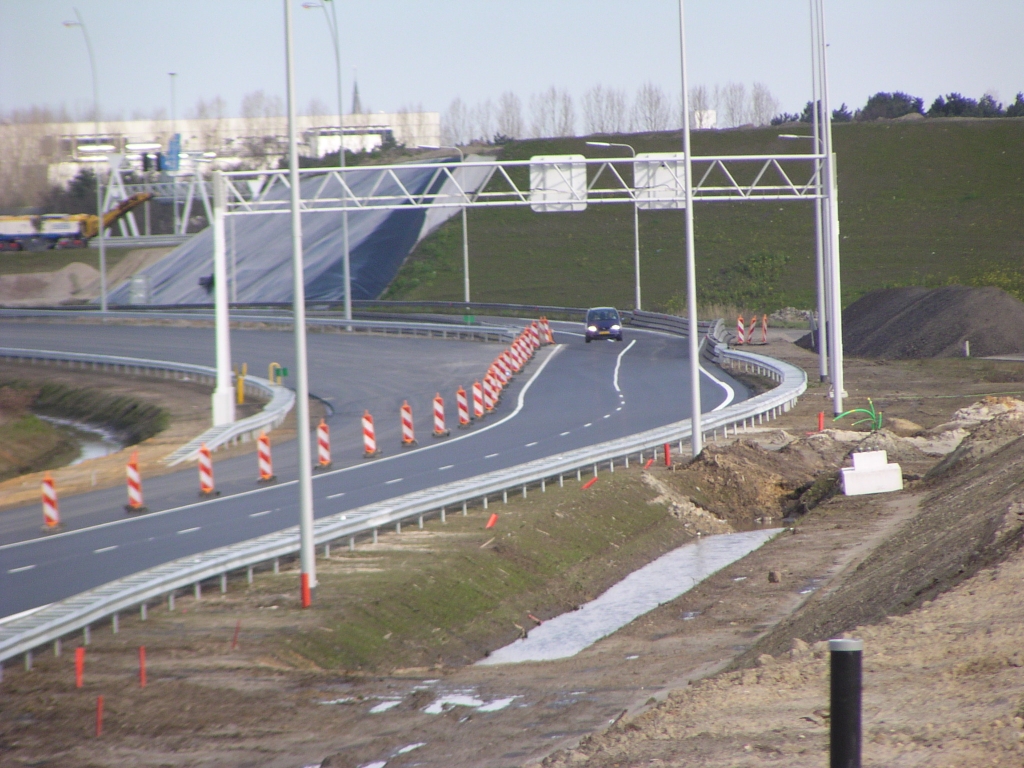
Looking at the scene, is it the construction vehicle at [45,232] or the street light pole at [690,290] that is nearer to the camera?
the street light pole at [690,290]

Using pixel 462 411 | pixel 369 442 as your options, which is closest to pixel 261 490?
pixel 369 442

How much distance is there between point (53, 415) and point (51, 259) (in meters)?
45.8

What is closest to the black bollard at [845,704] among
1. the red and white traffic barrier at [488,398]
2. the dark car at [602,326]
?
the red and white traffic barrier at [488,398]

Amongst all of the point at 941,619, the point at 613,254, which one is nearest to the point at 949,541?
the point at 941,619

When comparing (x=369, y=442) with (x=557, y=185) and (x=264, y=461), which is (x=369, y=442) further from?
(x=557, y=185)

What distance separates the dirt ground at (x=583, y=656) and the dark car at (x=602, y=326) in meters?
31.4

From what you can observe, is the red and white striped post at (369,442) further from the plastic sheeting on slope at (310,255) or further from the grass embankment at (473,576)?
the plastic sheeting on slope at (310,255)

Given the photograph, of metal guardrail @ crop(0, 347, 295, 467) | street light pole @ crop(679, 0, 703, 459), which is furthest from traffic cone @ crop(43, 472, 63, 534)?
street light pole @ crop(679, 0, 703, 459)

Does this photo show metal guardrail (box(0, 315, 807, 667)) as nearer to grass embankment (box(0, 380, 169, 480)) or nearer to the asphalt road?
the asphalt road

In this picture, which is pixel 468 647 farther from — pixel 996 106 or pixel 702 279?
pixel 996 106

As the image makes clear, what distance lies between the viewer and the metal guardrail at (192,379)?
28.6 meters

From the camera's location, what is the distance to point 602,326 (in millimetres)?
53281

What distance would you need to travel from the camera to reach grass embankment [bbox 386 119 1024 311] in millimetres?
76562

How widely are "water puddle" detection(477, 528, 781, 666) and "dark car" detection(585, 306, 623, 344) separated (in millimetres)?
31626
